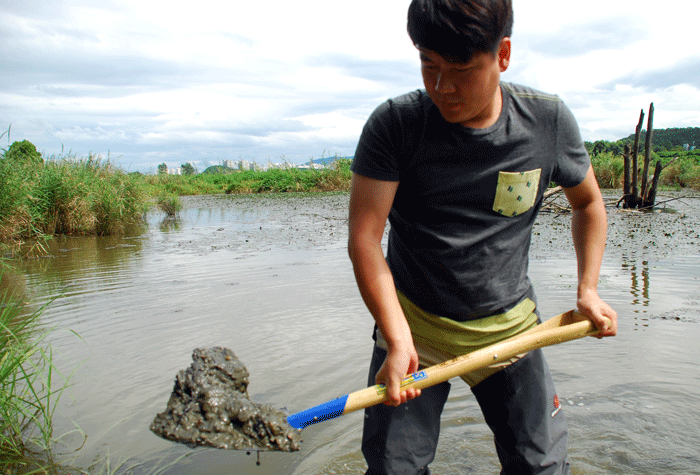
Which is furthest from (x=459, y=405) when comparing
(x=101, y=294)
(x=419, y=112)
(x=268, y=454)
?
(x=101, y=294)

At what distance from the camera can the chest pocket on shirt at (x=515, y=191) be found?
1579mm

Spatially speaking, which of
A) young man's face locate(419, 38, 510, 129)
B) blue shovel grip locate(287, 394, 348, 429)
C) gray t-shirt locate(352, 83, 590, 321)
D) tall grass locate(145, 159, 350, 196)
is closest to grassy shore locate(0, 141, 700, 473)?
blue shovel grip locate(287, 394, 348, 429)

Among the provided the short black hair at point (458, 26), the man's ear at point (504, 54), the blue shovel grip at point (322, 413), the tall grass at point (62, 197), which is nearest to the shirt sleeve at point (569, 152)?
the man's ear at point (504, 54)

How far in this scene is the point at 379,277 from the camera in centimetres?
146

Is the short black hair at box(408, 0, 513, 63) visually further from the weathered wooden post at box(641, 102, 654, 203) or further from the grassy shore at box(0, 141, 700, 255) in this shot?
the weathered wooden post at box(641, 102, 654, 203)

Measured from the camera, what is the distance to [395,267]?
5.64ft

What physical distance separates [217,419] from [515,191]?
195cm

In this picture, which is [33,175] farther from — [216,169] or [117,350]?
[216,169]

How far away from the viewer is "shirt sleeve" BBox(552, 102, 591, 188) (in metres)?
1.64

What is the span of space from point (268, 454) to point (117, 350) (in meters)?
1.95

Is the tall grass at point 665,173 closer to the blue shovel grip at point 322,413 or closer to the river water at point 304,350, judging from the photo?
the river water at point 304,350

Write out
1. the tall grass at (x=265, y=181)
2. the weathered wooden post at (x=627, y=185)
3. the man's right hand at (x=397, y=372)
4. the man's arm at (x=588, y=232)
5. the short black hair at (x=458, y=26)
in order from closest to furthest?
the short black hair at (x=458, y=26) < the man's right hand at (x=397, y=372) < the man's arm at (x=588, y=232) < the weathered wooden post at (x=627, y=185) < the tall grass at (x=265, y=181)

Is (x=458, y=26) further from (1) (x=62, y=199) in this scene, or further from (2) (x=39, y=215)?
(1) (x=62, y=199)

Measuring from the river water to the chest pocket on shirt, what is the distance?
1.54m
